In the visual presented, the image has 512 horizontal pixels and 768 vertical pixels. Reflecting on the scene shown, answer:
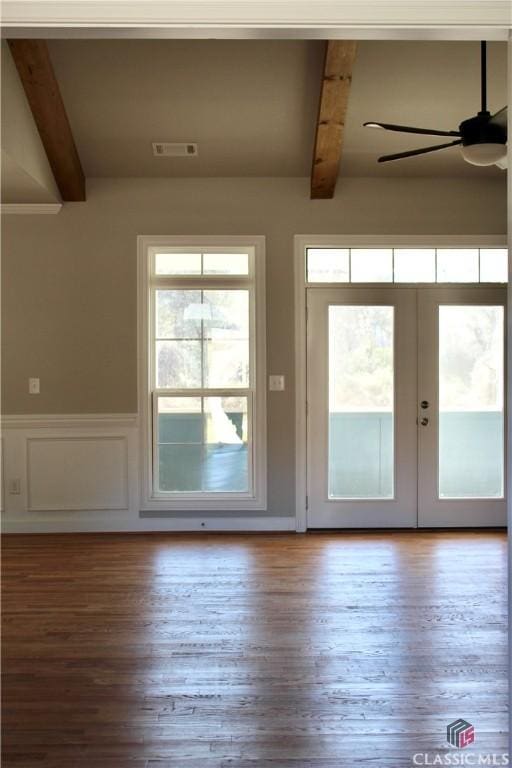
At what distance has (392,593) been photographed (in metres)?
3.51

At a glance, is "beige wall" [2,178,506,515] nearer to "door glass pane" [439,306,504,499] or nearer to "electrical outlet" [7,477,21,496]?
"electrical outlet" [7,477,21,496]

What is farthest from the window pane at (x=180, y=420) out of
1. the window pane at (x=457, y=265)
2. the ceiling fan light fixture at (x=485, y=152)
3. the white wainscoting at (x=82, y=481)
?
the ceiling fan light fixture at (x=485, y=152)

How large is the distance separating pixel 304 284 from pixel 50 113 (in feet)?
7.35

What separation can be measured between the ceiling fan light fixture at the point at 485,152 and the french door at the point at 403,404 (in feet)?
6.41

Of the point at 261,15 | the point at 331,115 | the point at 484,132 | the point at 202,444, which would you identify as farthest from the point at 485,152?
the point at 202,444

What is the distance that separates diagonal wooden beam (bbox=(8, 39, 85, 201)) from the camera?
3562mm

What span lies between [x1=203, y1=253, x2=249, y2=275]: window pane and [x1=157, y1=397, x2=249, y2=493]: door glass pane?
106 centimetres

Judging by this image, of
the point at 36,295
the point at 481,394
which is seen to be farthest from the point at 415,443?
the point at 36,295

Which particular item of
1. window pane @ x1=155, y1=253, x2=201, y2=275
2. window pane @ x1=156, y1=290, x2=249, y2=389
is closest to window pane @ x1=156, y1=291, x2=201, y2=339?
window pane @ x1=156, y1=290, x2=249, y2=389

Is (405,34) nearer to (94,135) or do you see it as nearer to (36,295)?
(94,135)

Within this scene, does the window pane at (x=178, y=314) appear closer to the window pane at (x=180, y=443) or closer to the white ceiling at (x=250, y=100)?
the window pane at (x=180, y=443)

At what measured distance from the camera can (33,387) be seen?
4840mm

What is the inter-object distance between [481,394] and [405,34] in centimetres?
378

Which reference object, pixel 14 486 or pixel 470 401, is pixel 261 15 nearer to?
pixel 470 401
